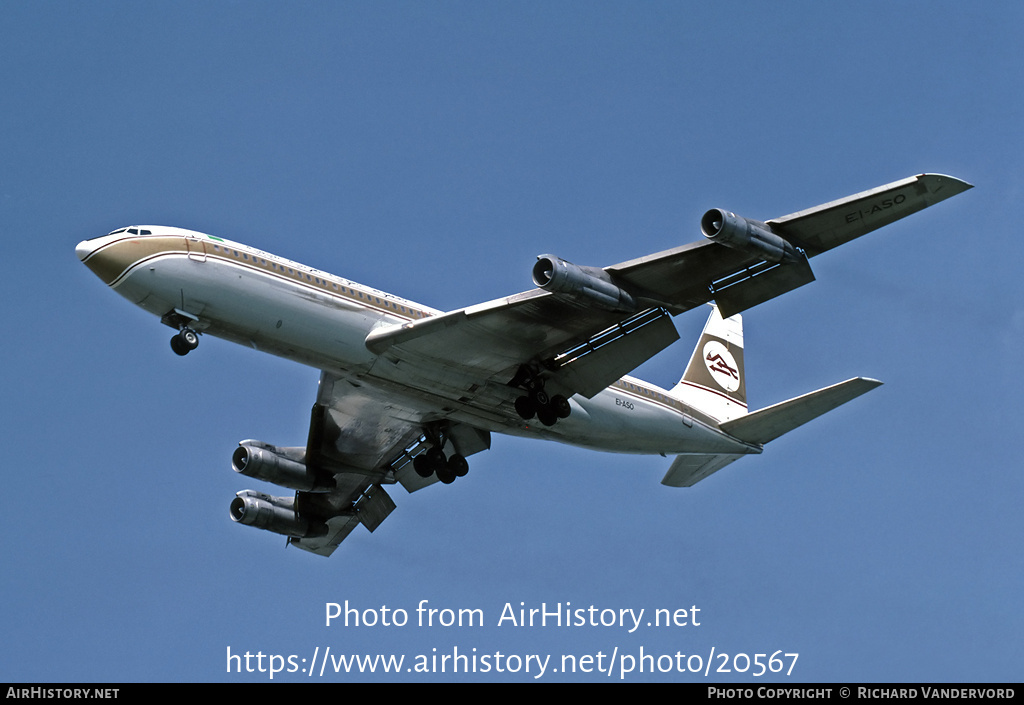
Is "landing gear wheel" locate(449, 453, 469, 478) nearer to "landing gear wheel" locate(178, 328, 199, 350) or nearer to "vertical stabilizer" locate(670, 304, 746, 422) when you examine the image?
"vertical stabilizer" locate(670, 304, 746, 422)

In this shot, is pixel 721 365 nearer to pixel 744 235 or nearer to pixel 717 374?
pixel 717 374

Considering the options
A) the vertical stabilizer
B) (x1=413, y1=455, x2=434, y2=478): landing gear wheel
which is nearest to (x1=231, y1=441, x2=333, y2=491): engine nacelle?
A: (x1=413, y1=455, x2=434, y2=478): landing gear wheel

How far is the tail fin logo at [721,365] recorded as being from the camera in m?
50.1

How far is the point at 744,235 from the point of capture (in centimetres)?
3453

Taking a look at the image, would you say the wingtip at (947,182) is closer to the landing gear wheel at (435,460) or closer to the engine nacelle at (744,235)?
the engine nacelle at (744,235)

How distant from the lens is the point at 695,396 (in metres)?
48.0

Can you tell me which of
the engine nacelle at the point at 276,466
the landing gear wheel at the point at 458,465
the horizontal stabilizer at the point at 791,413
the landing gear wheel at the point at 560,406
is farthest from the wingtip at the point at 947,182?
the engine nacelle at the point at 276,466

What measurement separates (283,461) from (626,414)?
40.3 ft

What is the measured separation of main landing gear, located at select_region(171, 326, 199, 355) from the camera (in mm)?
36281

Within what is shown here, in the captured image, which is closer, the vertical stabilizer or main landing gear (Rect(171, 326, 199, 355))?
main landing gear (Rect(171, 326, 199, 355))

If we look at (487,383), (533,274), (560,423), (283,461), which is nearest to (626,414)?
(560,423)

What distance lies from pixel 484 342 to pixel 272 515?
13.7 metres

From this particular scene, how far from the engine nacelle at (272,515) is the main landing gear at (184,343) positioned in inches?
497
